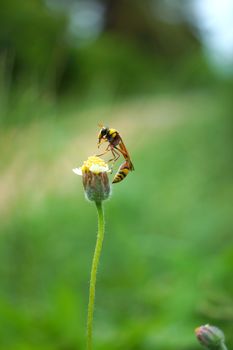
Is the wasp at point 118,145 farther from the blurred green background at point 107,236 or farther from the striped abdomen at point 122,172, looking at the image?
the blurred green background at point 107,236

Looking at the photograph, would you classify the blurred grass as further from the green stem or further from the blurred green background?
the green stem

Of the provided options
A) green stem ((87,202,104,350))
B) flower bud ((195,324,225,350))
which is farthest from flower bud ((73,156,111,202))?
flower bud ((195,324,225,350))

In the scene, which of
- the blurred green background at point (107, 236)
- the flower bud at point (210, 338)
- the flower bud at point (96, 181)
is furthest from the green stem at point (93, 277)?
the blurred green background at point (107, 236)

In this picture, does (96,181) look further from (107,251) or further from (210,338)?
(107,251)

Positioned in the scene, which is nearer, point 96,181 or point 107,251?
point 96,181

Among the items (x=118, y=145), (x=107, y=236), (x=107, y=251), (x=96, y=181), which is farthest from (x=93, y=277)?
(x=107, y=236)
